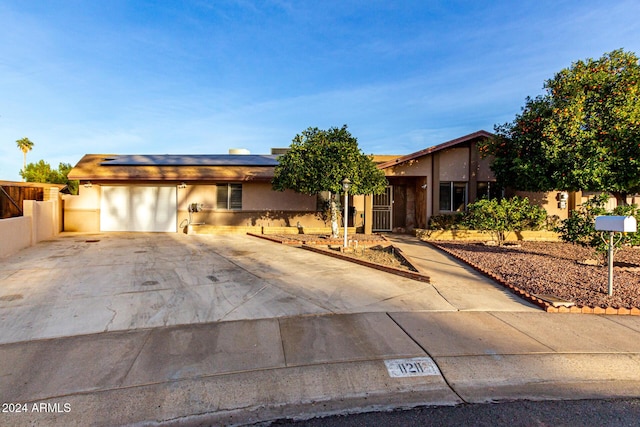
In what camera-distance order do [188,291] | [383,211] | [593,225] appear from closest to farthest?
[188,291] → [593,225] → [383,211]

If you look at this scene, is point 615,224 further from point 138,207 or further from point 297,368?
point 138,207

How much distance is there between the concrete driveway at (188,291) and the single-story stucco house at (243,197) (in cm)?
546

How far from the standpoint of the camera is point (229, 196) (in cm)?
1491

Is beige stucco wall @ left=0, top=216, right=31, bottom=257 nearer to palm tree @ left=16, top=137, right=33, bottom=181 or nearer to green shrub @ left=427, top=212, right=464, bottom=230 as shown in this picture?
green shrub @ left=427, top=212, right=464, bottom=230

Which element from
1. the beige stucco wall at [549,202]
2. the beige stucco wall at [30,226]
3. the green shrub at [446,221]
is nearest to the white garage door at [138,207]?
the beige stucco wall at [30,226]

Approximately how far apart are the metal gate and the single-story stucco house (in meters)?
0.04

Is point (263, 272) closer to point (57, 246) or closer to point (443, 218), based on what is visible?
point (57, 246)

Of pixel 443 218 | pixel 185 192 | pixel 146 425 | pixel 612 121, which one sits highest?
pixel 612 121

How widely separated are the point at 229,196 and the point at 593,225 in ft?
41.5

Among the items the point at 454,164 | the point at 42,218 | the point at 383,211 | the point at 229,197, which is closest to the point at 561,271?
the point at 454,164

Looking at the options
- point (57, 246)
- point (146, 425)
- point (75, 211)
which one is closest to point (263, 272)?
point (146, 425)

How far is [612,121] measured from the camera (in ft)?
30.0

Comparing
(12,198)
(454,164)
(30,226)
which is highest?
(454,164)

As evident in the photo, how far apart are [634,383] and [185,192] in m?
15.1
